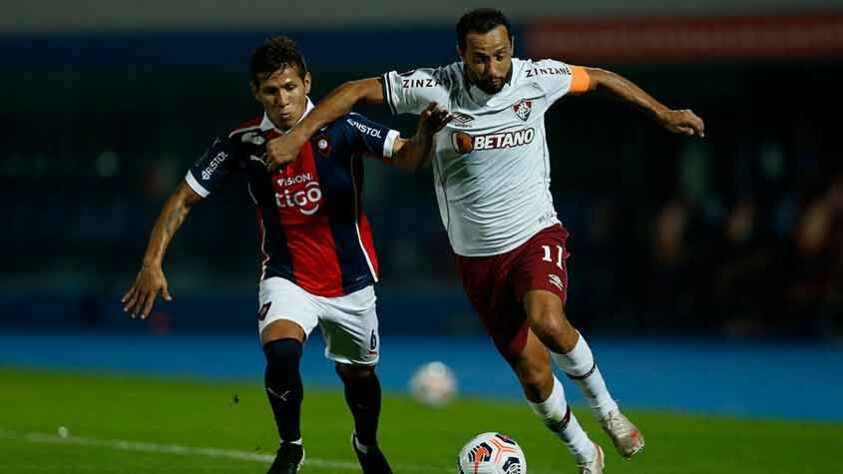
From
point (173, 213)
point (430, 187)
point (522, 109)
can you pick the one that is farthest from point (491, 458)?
point (430, 187)

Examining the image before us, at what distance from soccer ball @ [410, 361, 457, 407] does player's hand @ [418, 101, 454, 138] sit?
5868 mm

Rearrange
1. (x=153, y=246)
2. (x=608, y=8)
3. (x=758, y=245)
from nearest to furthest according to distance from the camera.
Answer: (x=153, y=246), (x=758, y=245), (x=608, y=8)

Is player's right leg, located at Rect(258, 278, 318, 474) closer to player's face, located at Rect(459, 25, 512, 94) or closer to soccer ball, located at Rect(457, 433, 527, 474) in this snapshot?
soccer ball, located at Rect(457, 433, 527, 474)

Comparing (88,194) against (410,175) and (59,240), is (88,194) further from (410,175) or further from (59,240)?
(410,175)

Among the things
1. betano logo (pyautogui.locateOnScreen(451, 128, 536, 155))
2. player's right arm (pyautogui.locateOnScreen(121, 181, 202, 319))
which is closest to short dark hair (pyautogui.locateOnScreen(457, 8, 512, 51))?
betano logo (pyautogui.locateOnScreen(451, 128, 536, 155))

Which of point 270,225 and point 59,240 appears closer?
point 270,225

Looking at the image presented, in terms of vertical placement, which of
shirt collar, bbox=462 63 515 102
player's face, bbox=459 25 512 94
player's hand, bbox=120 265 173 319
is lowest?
player's hand, bbox=120 265 173 319

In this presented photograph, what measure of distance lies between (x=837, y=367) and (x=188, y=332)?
9.87 m

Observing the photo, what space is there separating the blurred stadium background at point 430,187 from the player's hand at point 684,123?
833 cm

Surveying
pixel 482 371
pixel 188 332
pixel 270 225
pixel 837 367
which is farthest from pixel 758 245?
pixel 270 225

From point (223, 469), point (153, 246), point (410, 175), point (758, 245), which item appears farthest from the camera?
point (410, 175)

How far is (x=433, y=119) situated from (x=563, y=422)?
174 centimetres

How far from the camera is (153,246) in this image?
7758mm

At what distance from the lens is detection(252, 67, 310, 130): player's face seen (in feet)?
25.9
